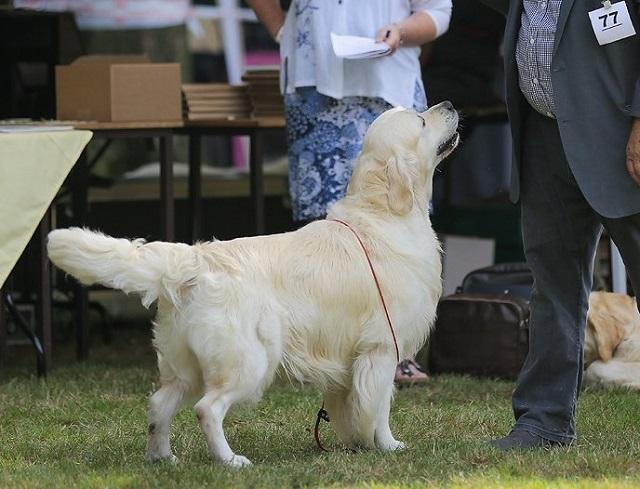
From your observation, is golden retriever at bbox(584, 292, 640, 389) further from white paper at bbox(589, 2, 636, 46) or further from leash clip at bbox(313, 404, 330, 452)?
white paper at bbox(589, 2, 636, 46)

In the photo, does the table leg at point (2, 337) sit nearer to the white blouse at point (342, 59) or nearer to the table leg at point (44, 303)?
the table leg at point (44, 303)

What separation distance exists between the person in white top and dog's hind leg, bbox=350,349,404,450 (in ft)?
4.82

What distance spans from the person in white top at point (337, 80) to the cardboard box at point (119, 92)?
79 centimetres

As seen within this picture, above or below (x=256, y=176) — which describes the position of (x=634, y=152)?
above

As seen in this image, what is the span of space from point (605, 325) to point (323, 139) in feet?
5.58

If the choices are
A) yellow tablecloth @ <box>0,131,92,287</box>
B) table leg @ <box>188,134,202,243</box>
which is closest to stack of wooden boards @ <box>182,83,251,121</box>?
table leg @ <box>188,134,202,243</box>

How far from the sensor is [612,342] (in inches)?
244

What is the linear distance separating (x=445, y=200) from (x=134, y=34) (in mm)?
2515

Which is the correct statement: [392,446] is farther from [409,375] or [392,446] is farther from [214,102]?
[214,102]

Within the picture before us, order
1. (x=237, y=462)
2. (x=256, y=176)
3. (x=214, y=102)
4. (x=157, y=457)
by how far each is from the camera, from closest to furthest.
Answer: (x=237, y=462), (x=157, y=457), (x=214, y=102), (x=256, y=176)

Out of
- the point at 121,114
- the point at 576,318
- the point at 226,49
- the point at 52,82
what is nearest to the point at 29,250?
the point at 52,82

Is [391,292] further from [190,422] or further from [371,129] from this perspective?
[190,422]

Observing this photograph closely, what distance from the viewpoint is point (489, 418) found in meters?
5.09

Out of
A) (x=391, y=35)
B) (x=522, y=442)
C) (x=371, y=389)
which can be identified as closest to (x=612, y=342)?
(x=391, y=35)
